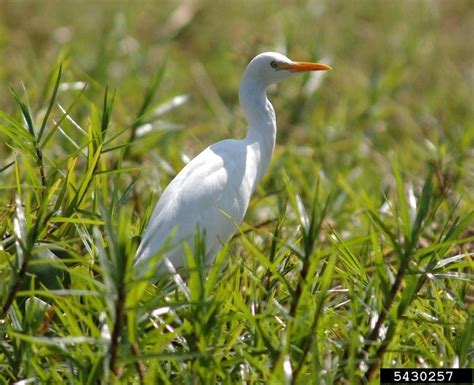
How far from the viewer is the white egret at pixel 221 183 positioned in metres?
2.72

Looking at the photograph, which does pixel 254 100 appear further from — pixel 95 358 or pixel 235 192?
pixel 95 358

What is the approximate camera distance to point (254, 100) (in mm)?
3150

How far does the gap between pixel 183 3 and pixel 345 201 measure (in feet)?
12.1

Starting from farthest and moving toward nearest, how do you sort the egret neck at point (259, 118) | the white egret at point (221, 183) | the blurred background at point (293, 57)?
the blurred background at point (293, 57), the egret neck at point (259, 118), the white egret at point (221, 183)

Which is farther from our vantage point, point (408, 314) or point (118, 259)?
point (408, 314)

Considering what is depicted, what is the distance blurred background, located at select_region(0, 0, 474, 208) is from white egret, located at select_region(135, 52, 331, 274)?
25.4 inches

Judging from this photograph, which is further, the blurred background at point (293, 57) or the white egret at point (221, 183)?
the blurred background at point (293, 57)

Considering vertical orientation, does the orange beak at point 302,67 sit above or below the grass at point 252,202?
above

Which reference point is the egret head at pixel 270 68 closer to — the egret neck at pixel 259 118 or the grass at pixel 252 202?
the egret neck at pixel 259 118

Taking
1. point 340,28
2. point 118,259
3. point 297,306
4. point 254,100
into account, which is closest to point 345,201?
point 254,100

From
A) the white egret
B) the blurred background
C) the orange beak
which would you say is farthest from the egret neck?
the blurred background

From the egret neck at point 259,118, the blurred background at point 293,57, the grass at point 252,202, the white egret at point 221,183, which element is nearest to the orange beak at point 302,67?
the white egret at point 221,183

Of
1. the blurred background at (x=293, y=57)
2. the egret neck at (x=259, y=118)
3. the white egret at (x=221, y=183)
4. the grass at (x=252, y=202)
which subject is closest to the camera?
the grass at (x=252, y=202)

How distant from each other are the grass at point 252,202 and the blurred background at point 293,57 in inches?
0.8
